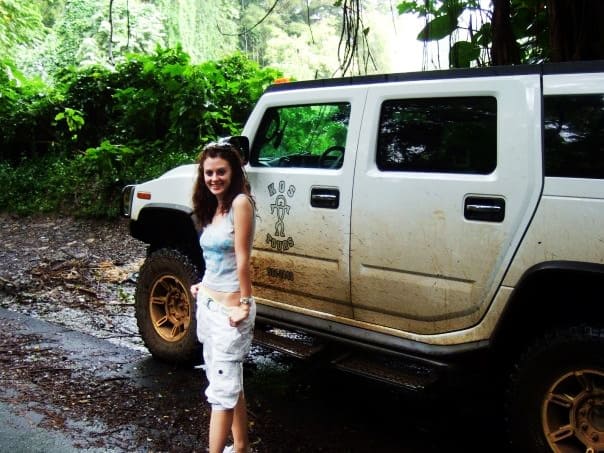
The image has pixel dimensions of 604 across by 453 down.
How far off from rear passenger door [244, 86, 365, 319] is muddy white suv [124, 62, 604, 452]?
0.01 m

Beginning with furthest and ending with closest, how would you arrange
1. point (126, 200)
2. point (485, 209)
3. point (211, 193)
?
point (126, 200)
point (211, 193)
point (485, 209)

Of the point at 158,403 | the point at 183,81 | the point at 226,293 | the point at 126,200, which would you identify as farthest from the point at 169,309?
the point at 183,81

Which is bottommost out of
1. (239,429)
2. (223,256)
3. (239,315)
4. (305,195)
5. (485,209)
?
(239,429)

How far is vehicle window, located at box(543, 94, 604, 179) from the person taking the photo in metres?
2.69

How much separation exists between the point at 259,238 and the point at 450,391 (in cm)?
175

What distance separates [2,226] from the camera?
10.1 metres

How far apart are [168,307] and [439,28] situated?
2.72 m

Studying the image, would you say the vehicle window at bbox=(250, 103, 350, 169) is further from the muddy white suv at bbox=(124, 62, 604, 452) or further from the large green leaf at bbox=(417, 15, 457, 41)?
the large green leaf at bbox=(417, 15, 457, 41)

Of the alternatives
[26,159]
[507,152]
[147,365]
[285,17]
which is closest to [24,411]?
[147,365]

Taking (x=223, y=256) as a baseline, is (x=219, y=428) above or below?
below

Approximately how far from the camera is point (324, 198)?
11.7 ft

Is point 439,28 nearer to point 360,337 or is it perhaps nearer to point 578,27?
point 578,27

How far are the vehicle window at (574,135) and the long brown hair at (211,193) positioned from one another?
1417 mm

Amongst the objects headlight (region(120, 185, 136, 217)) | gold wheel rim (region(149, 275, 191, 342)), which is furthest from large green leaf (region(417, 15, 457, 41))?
headlight (region(120, 185, 136, 217))
